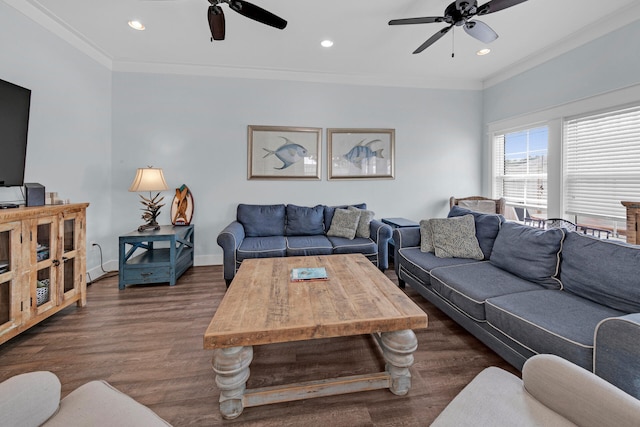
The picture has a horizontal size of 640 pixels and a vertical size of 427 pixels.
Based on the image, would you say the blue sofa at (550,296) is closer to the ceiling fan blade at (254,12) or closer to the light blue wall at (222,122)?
the light blue wall at (222,122)

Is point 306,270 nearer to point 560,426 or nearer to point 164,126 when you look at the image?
point 560,426

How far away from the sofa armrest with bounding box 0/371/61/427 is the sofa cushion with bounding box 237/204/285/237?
2812mm

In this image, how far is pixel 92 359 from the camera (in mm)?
1891

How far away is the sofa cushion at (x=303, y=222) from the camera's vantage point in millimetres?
3824

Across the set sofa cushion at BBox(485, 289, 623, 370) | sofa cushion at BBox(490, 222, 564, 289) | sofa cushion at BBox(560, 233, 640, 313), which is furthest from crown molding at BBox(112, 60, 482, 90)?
sofa cushion at BBox(485, 289, 623, 370)

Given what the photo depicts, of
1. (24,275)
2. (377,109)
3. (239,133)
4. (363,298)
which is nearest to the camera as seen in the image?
(363,298)

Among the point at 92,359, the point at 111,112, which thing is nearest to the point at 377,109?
the point at 111,112

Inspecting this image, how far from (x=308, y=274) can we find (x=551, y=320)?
4.84ft

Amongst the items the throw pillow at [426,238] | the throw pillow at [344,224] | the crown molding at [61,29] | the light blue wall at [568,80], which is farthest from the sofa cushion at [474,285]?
the crown molding at [61,29]

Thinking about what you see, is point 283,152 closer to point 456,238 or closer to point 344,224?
point 344,224

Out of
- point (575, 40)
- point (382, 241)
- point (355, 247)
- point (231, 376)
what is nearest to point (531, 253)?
point (382, 241)

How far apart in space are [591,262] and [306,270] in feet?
6.20

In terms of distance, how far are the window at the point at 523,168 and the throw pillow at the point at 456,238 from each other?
65.7 inches

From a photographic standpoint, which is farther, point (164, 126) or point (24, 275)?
point (164, 126)
